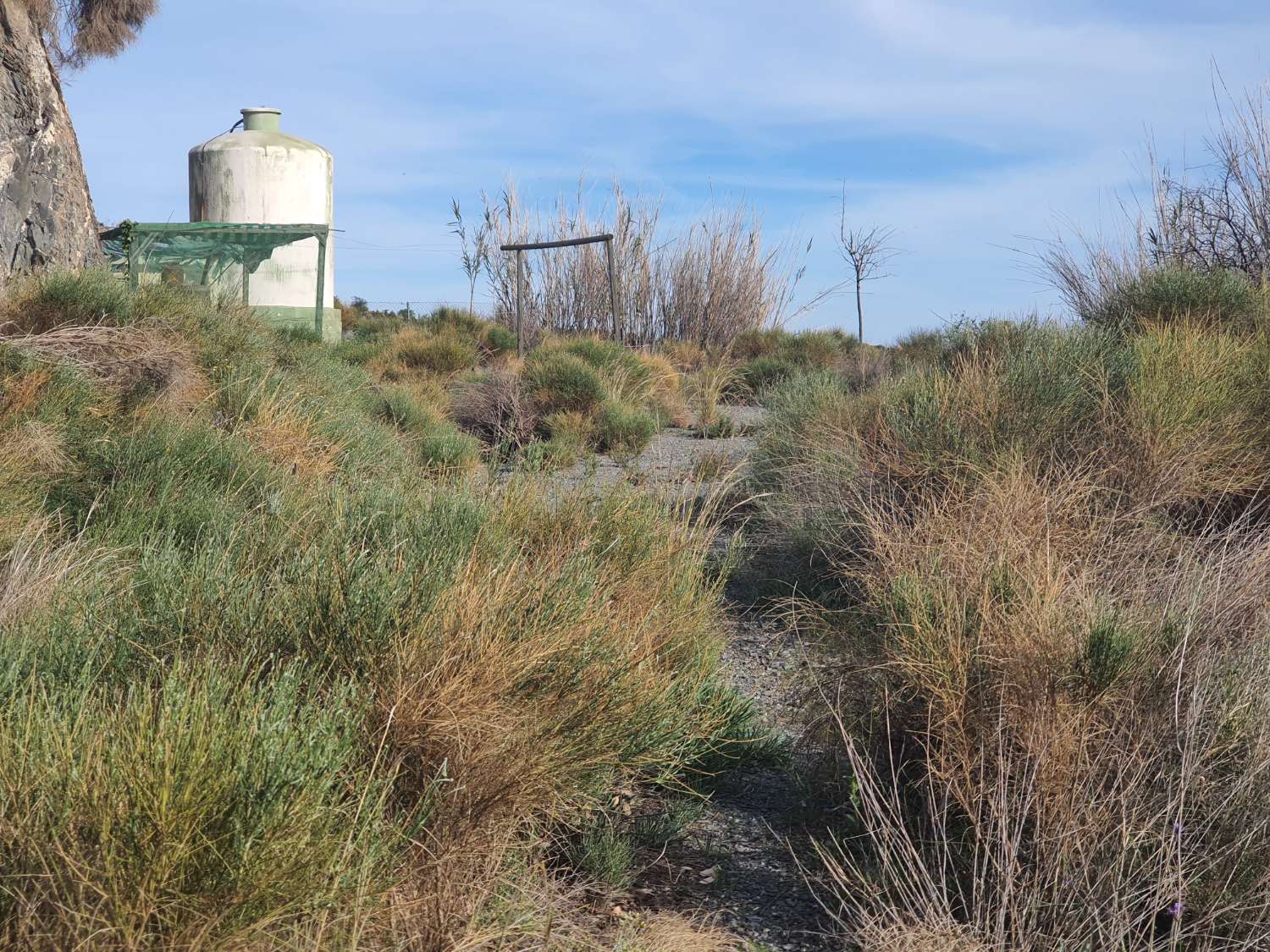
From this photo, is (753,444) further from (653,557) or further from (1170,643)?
(1170,643)

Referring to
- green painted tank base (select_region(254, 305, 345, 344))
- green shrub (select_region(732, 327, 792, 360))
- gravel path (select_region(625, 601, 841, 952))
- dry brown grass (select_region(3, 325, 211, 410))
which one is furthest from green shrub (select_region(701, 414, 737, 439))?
Result: green shrub (select_region(732, 327, 792, 360))

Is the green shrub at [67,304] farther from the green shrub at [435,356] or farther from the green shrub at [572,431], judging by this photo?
the green shrub at [435,356]

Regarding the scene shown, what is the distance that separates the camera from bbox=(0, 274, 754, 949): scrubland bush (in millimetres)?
1575

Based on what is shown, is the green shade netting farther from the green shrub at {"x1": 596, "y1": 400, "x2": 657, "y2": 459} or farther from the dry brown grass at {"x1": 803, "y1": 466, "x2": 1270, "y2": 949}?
the dry brown grass at {"x1": 803, "y1": 466, "x2": 1270, "y2": 949}

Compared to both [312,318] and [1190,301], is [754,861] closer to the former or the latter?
[1190,301]

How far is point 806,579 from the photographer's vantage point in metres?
4.90

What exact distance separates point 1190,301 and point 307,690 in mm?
6502

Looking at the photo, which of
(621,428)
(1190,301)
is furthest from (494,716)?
(621,428)

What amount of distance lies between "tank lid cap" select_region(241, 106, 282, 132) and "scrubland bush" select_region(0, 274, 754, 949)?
36.6 feet

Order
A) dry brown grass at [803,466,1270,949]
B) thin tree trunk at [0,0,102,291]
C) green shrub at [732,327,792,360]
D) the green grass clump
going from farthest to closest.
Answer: green shrub at [732,327,792,360] < the green grass clump < thin tree trunk at [0,0,102,291] < dry brown grass at [803,466,1270,949]

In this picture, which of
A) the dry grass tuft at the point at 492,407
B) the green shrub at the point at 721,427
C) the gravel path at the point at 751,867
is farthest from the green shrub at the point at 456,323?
the gravel path at the point at 751,867

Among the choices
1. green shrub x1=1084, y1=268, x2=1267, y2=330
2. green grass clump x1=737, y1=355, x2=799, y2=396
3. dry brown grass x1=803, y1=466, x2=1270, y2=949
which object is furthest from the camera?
green grass clump x1=737, y1=355, x2=799, y2=396

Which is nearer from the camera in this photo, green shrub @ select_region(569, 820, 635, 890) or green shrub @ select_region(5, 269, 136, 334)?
green shrub @ select_region(569, 820, 635, 890)

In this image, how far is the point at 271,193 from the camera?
1414 cm
